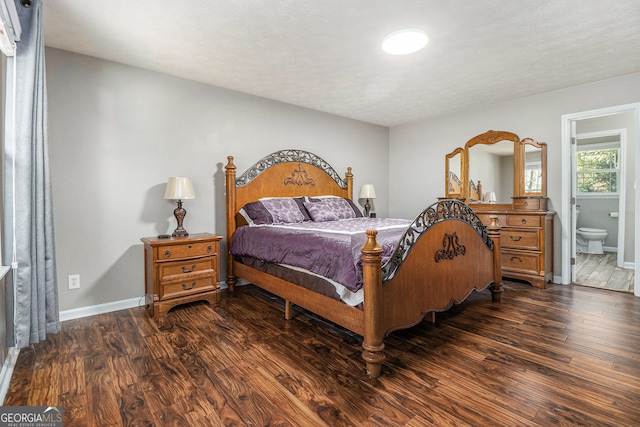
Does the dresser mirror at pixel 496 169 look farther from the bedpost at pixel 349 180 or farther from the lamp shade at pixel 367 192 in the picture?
the bedpost at pixel 349 180

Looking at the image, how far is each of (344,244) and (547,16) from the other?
2.20m

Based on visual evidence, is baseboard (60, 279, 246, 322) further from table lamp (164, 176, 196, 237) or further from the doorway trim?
the doorway trim

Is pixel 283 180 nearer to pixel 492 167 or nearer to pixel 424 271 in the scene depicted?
pixel 424 271

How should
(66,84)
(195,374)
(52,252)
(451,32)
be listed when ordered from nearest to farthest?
(195,374) < (52,252) < (451,32) < (66,84)

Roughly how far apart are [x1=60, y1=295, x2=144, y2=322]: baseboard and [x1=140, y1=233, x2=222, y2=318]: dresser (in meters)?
0.16

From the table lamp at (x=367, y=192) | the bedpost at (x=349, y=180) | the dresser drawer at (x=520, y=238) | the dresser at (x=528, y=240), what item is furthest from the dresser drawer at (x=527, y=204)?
the bedpost at (x=349, y=180)

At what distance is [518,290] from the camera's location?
359cm

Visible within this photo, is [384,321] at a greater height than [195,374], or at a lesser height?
greater

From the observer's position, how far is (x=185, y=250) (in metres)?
3.01

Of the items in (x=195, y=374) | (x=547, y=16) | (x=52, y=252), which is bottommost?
(x=195, y=374)

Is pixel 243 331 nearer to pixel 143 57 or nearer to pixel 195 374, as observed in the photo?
pixel 195 374

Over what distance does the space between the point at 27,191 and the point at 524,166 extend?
16.7ft

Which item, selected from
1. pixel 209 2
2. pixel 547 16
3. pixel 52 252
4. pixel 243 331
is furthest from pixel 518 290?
pixel 52 252

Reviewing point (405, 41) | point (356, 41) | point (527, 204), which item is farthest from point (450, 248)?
point (527, 204)
